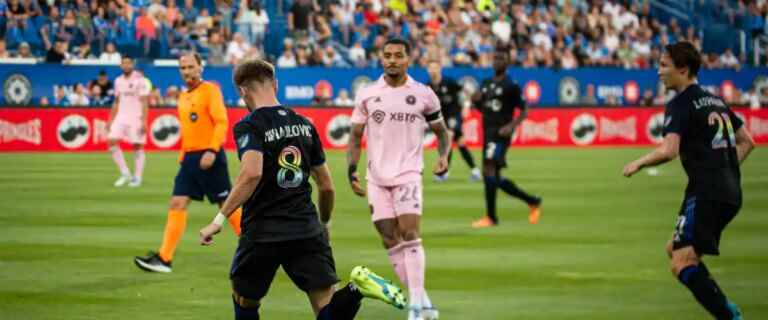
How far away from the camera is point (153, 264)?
12711 mm

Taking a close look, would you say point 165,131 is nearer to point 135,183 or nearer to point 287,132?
point 135,183

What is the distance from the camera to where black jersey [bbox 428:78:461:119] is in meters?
25.5

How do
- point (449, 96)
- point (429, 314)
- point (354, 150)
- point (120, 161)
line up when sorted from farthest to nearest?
point (449, 96), point (120, 161), point (354, 150), point (429, 314)

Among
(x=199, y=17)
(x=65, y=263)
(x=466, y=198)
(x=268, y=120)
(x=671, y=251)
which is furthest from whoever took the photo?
(x=199, y=17)

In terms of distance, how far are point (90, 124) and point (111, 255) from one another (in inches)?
790

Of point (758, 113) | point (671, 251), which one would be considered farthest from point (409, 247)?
point (758, 113)

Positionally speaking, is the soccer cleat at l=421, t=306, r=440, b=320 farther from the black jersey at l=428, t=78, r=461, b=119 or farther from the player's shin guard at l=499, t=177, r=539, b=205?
the black jersey at l=428, t=78, r=461, b=119

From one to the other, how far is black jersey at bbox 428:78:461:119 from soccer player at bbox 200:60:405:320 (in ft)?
57.3

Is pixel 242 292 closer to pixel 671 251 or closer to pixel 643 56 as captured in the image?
pixel 671 251

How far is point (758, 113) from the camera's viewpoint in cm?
4219

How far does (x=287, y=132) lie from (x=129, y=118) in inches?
727

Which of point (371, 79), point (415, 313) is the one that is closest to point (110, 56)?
point (371, 79)

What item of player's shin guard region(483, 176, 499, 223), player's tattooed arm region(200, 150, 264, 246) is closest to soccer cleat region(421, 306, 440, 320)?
player's tattooed arm region(200, 150, 264, 246)

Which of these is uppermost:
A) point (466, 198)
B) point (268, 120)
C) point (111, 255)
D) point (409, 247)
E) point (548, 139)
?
point (268, 120)
